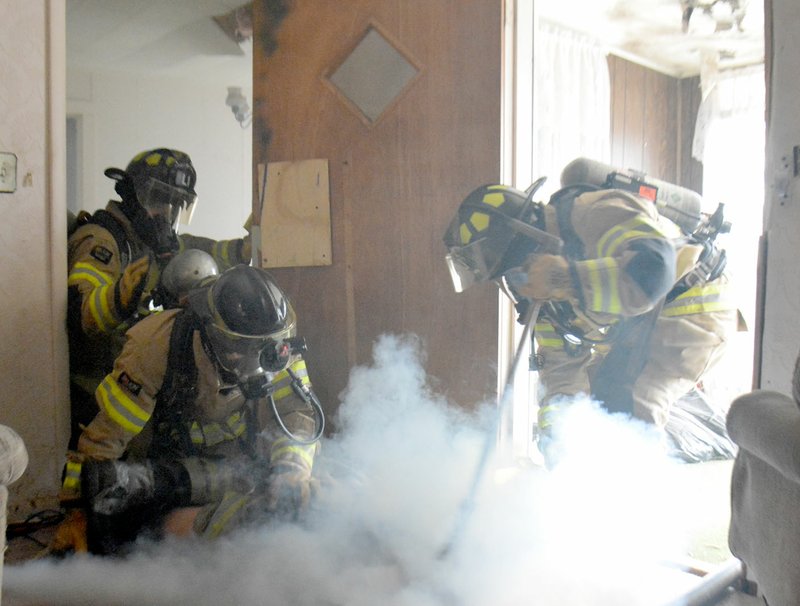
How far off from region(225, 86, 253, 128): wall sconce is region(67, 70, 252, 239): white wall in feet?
0.30

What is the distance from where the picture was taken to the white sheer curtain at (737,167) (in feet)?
17.6

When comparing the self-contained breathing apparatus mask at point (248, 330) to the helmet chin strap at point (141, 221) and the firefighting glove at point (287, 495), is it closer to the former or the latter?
the firefighting glove at point (287, 495)

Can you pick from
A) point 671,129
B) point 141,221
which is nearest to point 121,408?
point 141,221

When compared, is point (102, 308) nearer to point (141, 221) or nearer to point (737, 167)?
point (141, 221)

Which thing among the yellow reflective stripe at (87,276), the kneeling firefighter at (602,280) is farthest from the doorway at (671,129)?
the yellow reflective stripe at (87,276)

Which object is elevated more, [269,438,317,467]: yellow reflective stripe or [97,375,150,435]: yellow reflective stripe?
[97,375,150,435]: yellow reflective stripe

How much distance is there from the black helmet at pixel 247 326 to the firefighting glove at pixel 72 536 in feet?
2.04

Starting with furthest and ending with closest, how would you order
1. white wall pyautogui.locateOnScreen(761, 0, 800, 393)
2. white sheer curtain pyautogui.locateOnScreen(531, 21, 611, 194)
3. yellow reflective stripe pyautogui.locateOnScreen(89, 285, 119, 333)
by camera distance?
1. white sheer curtain pyautogui.locateOnScreen(531, 21, 611, 194)
2. yellow reflective stripe pyautogui.locateOnScreen(89, 285, 119, 333)
3. white wall pyautogui.locateOnScreen(761, 0, 800, 393)

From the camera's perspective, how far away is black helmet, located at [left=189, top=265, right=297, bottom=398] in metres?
2.26

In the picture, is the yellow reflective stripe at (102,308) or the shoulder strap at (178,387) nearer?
the shoulder strap at (178,387)

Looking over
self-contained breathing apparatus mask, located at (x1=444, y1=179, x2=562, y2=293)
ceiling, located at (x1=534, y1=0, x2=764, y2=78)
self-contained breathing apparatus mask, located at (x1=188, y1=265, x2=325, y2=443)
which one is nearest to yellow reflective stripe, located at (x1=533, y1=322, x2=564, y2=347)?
self-contained breathing apparatus mask, located at (x1=444, y1=179, x2=562, y2=293)

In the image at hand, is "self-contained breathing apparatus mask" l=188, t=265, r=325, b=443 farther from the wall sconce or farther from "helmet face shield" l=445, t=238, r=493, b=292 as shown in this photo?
the wall sconce

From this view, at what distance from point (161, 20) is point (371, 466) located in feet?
9.06

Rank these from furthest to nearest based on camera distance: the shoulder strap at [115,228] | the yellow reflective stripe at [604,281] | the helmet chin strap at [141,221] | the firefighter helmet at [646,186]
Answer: the helmet chin strap at [141,221] < the shoulder strap at [115,228] < the firefighter helmet at [646,186] < the yellow reflective stripe at [604,281]
